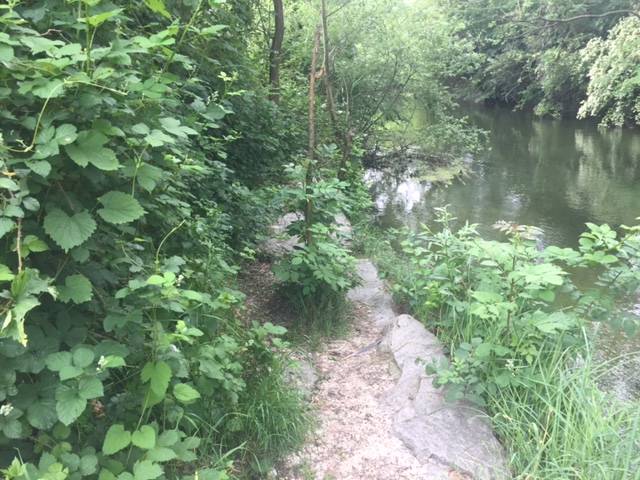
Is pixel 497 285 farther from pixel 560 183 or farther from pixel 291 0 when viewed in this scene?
pixel 560 183

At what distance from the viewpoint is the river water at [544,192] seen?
9344mm

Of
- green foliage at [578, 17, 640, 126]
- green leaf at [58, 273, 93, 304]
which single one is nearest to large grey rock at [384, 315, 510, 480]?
green leaf at [58, 273, 93, 304]

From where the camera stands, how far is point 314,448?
259 cm

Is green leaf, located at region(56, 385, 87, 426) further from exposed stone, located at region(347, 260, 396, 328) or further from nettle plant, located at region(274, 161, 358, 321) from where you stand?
exposed stone, located at region(347, 260, 396, 328)

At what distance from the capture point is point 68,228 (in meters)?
1.38

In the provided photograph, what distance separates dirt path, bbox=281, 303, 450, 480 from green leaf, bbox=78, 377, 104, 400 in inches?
52.3

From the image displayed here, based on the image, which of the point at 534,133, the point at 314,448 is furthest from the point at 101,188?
the point at 534,133

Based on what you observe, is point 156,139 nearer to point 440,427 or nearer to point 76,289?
point 76,289

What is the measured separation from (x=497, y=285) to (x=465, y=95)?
31036 mm

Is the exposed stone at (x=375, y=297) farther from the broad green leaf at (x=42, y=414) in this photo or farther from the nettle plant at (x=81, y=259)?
the broad green leaf at (x=42, y=414)

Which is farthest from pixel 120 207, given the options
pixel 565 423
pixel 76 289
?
pixel 565 423

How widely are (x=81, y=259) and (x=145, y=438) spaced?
0.56m

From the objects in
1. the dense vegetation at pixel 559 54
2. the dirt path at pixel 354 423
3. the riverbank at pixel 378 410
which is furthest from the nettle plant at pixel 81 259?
the dense vegetation at pixel 559 54

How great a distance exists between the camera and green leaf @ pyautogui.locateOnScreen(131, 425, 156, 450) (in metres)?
1.48
